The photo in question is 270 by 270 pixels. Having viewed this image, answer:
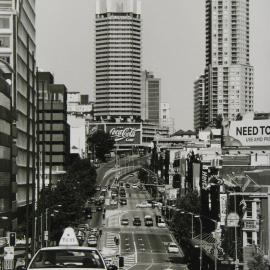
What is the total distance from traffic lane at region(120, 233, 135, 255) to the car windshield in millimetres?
120036

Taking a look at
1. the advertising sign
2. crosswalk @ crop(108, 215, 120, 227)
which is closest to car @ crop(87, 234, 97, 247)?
the advertising sign

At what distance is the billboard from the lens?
136375 mm

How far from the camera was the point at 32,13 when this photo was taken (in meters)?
171

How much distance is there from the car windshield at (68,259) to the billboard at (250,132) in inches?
4533

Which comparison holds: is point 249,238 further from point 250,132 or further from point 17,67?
point 17,67

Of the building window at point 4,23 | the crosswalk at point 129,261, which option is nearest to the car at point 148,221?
the crosswalk at point 129,261

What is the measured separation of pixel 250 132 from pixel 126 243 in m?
27.5

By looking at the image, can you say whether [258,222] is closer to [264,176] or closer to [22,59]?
[264,176]

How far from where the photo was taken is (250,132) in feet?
462

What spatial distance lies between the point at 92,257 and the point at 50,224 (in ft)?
348

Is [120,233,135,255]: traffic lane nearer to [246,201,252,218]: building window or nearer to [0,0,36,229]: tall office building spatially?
[0,0,36,229]: tall office building

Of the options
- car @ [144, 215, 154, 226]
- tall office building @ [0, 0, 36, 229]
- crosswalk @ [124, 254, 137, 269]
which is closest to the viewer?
crosswalk @ [124, 254, 137, 269]

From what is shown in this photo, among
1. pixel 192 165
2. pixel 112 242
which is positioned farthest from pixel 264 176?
pixel 192 165

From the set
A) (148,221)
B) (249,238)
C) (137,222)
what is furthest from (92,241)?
(137,222)
